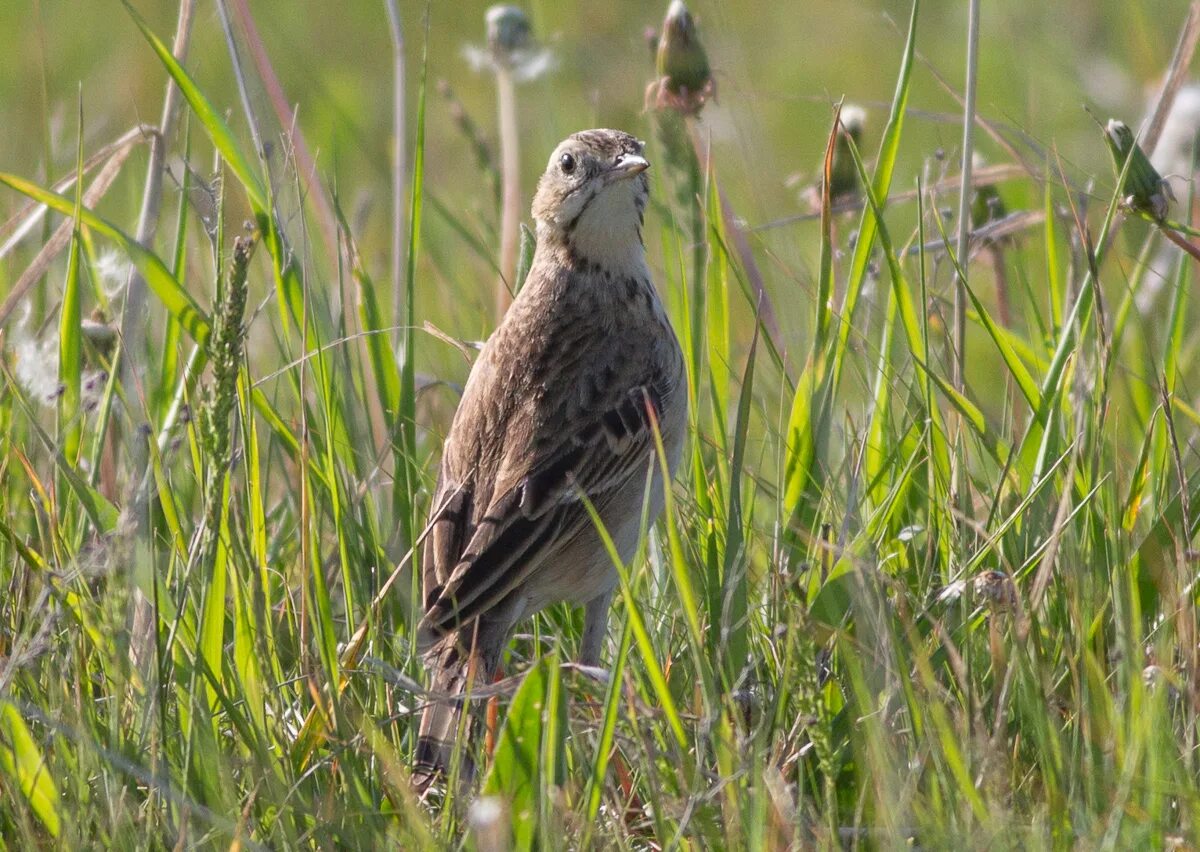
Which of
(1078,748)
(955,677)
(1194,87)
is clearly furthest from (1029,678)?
(1194,87)

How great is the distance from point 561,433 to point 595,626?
1.74 feet

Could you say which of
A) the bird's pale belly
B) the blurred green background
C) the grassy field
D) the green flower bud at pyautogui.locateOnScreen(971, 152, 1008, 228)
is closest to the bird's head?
the grassy field

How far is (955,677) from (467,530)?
1295mm

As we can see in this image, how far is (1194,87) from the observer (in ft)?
20.1

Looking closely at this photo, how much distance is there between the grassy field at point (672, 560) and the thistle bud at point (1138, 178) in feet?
0.18

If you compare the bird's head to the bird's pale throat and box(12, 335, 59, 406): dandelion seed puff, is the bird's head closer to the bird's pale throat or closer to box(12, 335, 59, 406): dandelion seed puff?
the bird's pale throat

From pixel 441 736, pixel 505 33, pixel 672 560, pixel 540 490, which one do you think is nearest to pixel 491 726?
pixel 441 736

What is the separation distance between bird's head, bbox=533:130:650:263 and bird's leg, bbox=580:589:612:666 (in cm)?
106

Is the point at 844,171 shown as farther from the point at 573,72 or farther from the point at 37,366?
the point at 573,72

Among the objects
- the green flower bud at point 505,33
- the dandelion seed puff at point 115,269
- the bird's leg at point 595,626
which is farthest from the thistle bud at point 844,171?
the dandelion seed puff at point 115,269

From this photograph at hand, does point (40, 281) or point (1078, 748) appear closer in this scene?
point (1078, 748)

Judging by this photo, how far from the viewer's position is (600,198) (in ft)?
14.6

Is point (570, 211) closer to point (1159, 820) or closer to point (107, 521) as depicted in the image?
point (107, 521)

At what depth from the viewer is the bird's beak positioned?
14.0ft
